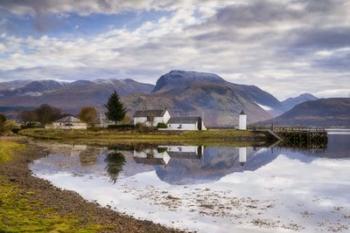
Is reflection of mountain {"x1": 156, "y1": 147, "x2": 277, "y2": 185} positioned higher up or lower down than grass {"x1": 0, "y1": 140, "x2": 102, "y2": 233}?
lower down

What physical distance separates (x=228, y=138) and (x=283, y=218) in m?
102

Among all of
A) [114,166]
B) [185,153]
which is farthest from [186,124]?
Result: [114,166]

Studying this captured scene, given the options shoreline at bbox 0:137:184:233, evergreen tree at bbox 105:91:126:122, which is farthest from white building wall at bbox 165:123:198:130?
shoreline at bbox 0:137:184:233

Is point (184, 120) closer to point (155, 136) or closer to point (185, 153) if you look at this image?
point (155, 136)

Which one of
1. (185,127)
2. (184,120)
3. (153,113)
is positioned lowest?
(185,127)

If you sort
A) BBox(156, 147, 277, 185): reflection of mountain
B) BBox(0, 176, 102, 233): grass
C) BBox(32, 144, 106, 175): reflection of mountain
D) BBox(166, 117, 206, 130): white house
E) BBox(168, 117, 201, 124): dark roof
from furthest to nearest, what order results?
BBox(168, 117, 201, 124): dark roof → BBox(166, 117, 206, 130): white house → BBox(32, 144, 106, 175): reflection of mountain → BBox(156, 147, 277, 185): reflection of mountain → BBox(0, 176, 102, 233): grass

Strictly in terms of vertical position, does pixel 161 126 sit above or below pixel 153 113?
below

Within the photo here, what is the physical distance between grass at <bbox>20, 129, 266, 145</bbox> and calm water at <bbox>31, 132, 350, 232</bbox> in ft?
164

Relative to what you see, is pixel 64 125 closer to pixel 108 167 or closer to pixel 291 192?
pixel 108 167

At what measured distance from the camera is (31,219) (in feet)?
81.7

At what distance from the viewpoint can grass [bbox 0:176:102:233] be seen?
2291 centimetres

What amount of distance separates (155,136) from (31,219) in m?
103

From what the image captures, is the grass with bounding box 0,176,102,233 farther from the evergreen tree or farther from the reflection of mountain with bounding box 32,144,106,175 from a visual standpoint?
the evergreen tree

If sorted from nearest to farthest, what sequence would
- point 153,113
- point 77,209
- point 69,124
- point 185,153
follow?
1. point 77,209
2. point 185,153
3. point 153,113
4. point 69,124
